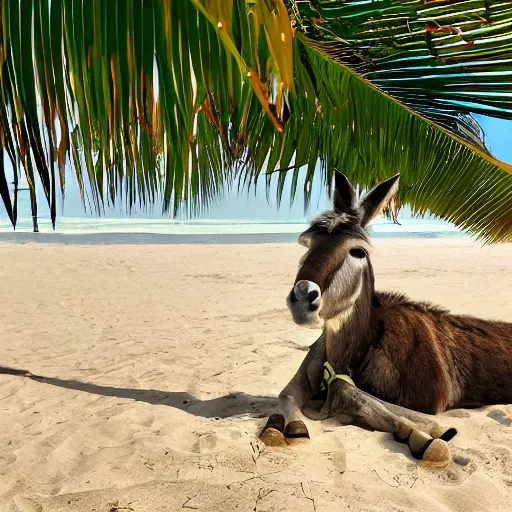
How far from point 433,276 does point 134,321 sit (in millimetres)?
9342

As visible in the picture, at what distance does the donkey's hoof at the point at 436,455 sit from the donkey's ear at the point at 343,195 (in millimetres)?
1485

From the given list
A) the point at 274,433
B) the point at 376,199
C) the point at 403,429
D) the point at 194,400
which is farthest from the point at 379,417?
the point at 194,400

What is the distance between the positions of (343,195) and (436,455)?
165cm

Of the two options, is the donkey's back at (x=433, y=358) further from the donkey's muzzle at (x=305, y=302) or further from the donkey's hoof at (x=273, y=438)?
the donkey's muzzle at (x=305, y=302)

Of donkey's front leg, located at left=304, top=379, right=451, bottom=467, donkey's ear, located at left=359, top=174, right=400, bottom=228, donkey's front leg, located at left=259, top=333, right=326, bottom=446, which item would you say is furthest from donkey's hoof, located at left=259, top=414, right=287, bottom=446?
donkey's ear, located at left=359, top=174, right=400, bottom=228

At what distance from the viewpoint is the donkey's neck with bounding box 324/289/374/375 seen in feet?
10.5

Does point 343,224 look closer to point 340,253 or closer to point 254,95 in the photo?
point 340,253

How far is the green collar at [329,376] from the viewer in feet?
10.2

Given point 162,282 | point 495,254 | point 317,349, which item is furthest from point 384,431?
point 495,254

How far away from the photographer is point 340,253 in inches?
117

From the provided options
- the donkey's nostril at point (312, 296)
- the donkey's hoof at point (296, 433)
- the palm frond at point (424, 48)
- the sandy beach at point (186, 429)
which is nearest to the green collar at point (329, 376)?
the sandy beach at point (186, 429)

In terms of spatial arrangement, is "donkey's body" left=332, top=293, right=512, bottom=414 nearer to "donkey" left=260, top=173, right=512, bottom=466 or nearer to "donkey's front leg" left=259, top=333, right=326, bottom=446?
"donkey" left=260, top=173, right=512, bottom=466

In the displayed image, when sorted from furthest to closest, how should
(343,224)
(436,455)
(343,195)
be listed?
(343,195), (343,224), (436,455)

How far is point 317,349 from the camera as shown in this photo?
351 cm
